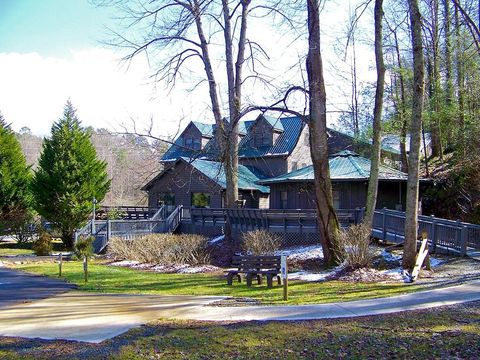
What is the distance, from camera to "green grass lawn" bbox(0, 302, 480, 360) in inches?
262

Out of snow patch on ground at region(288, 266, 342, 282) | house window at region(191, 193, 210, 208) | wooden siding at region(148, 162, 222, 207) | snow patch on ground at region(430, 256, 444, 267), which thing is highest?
wooden siding at region(148, 162, 222, 207)

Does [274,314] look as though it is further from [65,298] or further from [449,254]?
[449,254]

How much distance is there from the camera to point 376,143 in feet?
61.6

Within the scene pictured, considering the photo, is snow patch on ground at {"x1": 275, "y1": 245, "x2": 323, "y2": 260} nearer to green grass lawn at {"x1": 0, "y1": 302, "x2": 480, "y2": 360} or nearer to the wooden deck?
the wooden deck

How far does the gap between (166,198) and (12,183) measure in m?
11.8

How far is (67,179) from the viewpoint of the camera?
31.7 metres

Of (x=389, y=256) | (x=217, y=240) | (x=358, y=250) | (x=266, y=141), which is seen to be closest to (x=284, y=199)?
(x=217, y=240)

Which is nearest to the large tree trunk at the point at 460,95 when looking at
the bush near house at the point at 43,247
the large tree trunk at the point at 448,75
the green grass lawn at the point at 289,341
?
the large tree trunk at the point at 448,75

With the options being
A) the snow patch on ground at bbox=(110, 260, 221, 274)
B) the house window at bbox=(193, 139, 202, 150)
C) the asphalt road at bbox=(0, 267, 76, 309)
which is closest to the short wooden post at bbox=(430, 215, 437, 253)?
the snow patch on ground at bbox=(110, 260, 221, 274)

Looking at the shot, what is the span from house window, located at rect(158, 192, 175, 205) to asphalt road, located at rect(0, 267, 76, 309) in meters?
21.9

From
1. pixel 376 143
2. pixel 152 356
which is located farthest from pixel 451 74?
pixel 152 356

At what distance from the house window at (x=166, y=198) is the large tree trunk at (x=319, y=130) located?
2440 cm

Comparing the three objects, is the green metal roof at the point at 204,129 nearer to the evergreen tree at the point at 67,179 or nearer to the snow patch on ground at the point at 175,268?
the evergreen tree at the point at 67,179

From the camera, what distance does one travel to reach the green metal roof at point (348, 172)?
95.5 feet
